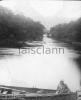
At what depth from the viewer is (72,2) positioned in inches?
76.9

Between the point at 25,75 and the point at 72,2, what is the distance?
2.51 feet

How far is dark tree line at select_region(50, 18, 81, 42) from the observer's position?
195 cm

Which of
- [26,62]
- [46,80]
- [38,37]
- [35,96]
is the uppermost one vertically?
[38,37]

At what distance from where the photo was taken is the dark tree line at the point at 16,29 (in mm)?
1933

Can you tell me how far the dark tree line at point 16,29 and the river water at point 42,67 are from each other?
0.07m

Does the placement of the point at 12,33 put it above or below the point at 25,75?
above

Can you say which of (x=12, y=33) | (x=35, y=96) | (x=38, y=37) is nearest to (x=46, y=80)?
(x=35, y=96)

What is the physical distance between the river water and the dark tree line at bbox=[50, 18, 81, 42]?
0.06 metres

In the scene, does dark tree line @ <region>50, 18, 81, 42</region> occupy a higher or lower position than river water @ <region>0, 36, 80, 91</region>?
higher

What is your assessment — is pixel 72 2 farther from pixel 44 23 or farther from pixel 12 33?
pixel 12 33

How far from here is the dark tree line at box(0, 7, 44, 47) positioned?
1933mm

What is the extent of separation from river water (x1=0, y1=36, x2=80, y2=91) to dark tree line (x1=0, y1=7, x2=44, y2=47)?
7cm

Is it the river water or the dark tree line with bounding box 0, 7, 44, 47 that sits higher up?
the dark tree line with bounding box 0, 7, 44, 47

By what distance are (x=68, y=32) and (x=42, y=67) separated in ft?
1.26
